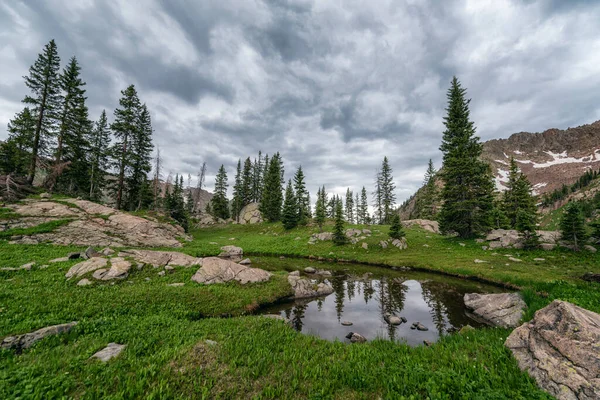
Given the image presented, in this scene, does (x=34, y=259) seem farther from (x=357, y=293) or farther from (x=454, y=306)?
(x=454, y=306)

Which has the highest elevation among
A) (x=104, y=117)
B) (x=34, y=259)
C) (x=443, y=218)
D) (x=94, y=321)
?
(x=104, y=117)

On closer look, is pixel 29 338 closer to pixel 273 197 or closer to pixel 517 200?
pixel 517 200

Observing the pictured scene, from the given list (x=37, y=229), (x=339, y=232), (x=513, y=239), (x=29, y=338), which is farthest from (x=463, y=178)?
(x=37, y=229)

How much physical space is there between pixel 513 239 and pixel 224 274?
3467 cm

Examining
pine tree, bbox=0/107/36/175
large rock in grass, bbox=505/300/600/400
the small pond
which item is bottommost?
the small pond

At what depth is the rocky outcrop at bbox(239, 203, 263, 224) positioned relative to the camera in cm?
6911

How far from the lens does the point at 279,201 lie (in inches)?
2643

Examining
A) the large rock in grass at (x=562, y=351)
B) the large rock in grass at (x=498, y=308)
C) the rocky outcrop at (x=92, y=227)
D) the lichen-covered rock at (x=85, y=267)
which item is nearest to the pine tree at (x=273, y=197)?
the rocky outcrop at (x=92, y=227)

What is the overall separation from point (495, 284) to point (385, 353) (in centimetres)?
1858

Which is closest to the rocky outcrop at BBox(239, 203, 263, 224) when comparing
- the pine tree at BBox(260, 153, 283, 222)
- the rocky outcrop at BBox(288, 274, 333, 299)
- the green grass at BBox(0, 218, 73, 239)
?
the pine tree at BBox(260, 153, 283, 222)

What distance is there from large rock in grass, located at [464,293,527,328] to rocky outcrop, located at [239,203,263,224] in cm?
5937

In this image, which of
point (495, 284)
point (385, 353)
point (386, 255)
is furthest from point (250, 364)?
point (386, 255)

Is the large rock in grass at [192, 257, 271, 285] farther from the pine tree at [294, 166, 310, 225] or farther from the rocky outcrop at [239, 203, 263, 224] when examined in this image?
the rocky outcrop at [239, 203, 263, 224]

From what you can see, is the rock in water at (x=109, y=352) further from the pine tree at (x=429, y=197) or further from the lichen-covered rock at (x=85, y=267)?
the pine tree at (x=429, y=197)
